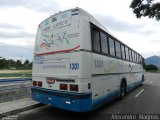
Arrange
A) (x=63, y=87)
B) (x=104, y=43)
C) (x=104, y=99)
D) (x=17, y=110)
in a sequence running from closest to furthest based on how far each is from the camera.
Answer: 1. (x=63, y=87)
2. (x=17, y=110)
3. (x=104, y=99)
4. (x=104, y=43)

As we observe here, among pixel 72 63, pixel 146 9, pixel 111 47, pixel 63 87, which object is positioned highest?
pixel 146 9

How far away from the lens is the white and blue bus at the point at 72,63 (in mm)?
6238

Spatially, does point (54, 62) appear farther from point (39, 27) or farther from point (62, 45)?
point (39, 27)

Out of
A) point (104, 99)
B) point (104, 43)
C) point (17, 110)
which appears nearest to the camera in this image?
point (17, 110)

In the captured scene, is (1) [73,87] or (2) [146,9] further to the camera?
(2) [146,9]

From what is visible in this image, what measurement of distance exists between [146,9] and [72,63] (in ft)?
22.7

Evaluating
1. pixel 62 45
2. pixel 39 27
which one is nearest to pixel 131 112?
pixel 62 45

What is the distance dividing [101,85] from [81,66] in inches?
60.5

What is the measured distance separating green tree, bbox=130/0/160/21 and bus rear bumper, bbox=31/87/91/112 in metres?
7.04

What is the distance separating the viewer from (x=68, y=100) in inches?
248

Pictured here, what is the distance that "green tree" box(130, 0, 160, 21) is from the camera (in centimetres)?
1112

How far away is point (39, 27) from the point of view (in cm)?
825

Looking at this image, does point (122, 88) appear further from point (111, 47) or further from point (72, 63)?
point (72, 63)

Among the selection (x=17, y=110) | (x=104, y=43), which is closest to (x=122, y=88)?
(x=104, y=43)
